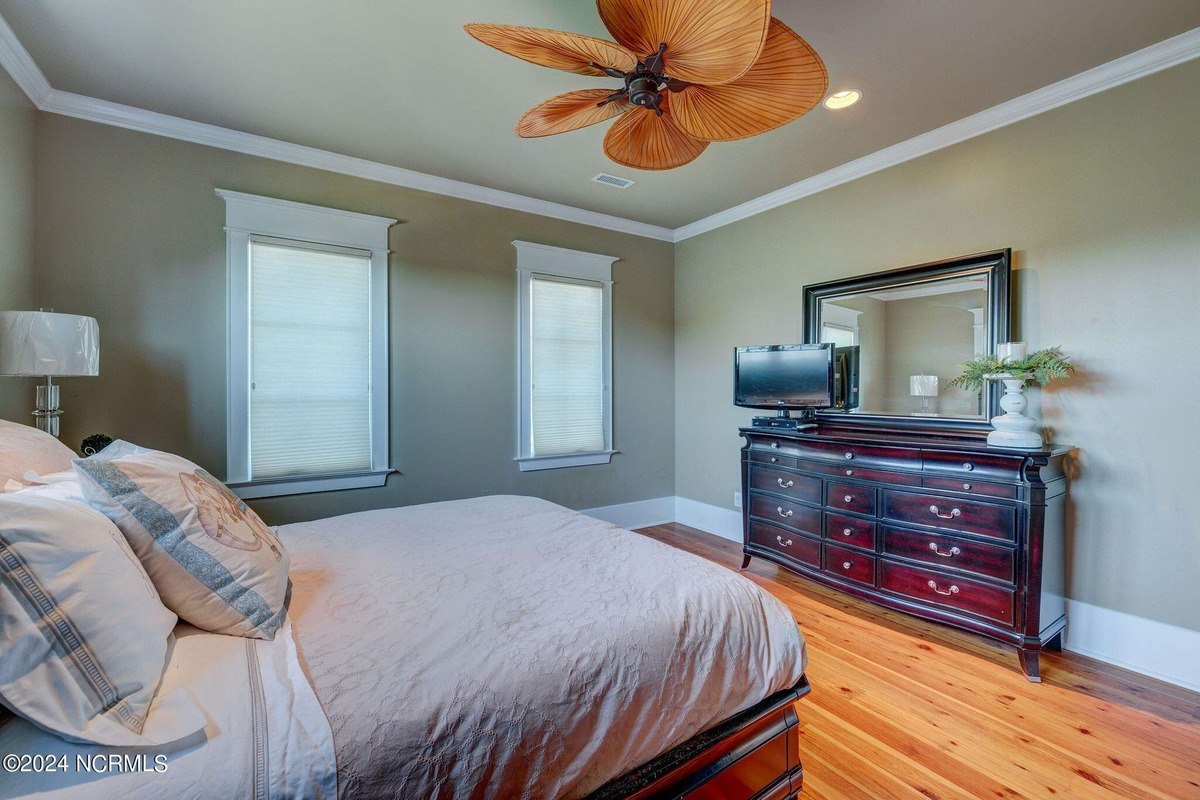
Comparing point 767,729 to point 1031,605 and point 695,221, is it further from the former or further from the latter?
point 695,221

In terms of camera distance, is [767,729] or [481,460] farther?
[481,460]

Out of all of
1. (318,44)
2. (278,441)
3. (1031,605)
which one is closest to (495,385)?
(278,441)

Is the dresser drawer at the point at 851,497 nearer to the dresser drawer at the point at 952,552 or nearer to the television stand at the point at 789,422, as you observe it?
the dresser drawer at the point at 952,552

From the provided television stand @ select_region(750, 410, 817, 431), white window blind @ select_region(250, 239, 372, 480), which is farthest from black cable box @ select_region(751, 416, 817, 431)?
white window blind @ select_region(250, 239, 372, 480)

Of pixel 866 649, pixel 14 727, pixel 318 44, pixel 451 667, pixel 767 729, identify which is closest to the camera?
pixel 14 727

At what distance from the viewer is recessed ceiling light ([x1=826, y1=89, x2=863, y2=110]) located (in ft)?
8.15

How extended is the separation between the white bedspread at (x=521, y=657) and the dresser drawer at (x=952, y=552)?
144 centimetres

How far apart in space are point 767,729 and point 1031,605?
1.63 meters

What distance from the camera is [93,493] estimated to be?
1.09 metres

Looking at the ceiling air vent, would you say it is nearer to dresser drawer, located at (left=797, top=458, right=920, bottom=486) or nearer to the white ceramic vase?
dresser drawer, located at (left=797, top=458, right=920, bottom=486)

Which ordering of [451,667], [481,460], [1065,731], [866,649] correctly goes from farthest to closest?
1. [481,460]
2. [866,649]
3. [1065,731]
4. [451,667]

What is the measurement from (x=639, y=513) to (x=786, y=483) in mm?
1712

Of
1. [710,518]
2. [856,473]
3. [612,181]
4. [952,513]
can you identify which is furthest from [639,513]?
[612,181]

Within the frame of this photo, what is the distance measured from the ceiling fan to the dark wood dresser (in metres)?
1.81
